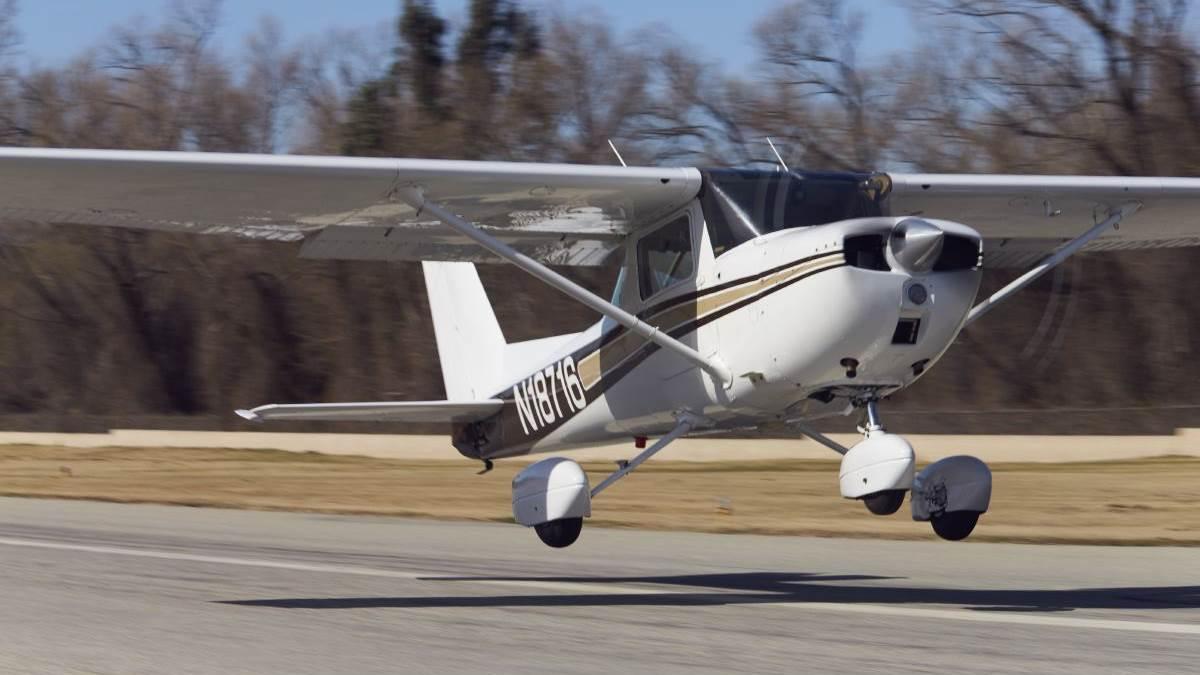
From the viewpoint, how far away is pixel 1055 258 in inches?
411

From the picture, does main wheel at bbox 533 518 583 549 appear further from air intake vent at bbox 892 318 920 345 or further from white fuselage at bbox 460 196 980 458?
air intake vent at bbox 892 318 920 345

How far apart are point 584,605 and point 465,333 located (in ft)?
19.2

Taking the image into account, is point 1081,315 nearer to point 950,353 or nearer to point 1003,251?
point 950,353

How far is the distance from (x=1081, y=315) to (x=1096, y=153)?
3450 mm

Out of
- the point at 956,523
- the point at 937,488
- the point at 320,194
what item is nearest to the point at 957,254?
the point at 937,488

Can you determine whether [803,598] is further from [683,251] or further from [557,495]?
[683,251]

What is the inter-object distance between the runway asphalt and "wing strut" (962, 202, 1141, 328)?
6.12 feet

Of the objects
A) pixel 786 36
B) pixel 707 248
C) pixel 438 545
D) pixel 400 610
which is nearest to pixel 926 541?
pixel 438 545

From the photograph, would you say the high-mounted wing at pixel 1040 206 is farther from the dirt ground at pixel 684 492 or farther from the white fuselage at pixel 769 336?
the dirt ground at pixel 684 492

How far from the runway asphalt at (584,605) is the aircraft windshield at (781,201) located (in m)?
2.29

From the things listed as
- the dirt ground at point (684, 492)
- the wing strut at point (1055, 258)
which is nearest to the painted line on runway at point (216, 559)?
the wing strut at point (1055, 258)

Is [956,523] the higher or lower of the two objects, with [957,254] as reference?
lower

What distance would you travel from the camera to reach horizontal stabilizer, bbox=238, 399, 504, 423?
11164 mm

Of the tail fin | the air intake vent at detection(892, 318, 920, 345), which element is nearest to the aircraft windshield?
the air intake vent at detection(892, 318, 920, 345)
